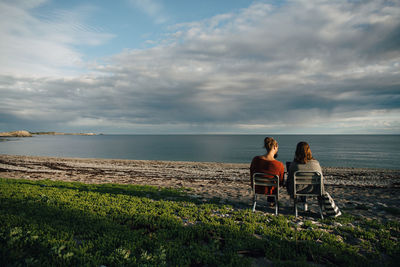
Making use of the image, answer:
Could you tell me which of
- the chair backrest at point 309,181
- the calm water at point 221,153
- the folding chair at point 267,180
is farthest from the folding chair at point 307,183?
the calm water at point 221,153

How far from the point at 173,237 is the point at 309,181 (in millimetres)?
4576

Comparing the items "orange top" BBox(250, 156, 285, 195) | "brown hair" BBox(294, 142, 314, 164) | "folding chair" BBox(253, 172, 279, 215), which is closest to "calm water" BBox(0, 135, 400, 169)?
"brown hair" BBox(294, 142, 314, 164)

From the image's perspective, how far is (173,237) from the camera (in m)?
5.05

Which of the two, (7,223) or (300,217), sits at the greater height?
(7,223)

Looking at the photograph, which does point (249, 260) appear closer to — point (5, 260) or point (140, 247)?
point (140, 247)

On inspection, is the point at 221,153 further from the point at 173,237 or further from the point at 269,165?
the point at 173,237

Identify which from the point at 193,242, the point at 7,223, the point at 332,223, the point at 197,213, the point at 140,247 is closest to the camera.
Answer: the point at 140,247

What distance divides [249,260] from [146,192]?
297 inches

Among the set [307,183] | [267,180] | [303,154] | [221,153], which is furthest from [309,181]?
[221,153]

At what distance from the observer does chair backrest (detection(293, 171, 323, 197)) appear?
6820 millimetres

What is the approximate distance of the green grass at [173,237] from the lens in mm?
3988

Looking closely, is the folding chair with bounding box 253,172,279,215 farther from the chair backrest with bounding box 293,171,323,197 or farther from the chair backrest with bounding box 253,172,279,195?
the chair backrest with bounding box 293,171,323,197

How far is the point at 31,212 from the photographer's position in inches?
240

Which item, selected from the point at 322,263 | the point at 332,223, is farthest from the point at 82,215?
the point at 332,223
